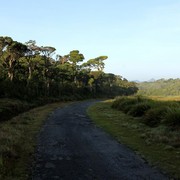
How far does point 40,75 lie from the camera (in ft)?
216

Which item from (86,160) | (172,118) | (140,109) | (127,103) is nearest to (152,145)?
(86,160)

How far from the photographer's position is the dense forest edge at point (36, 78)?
139 ft

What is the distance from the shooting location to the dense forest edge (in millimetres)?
42375

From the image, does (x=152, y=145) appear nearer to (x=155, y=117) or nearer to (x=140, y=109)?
(x=155, y=117)

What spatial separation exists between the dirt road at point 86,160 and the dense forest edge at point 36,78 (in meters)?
13.2

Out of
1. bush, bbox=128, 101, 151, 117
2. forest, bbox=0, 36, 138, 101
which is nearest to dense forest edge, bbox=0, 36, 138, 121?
forest, bbox=0, 36, 138, 101

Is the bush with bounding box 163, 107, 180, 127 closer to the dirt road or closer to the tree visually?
the dirt road

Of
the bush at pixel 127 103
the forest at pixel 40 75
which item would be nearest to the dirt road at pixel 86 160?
the bush at pixel 127 103

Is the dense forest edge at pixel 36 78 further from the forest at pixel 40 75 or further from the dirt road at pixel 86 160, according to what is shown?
the dirt road at pixel 86 160

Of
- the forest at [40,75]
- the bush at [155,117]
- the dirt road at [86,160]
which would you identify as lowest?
the dirt road at [86,160]

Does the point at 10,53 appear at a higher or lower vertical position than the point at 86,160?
higher

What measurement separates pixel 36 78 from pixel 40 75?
3141 mm

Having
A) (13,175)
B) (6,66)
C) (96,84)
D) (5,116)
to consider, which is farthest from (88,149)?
(96,84)

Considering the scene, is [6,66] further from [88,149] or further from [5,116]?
[88,149]
